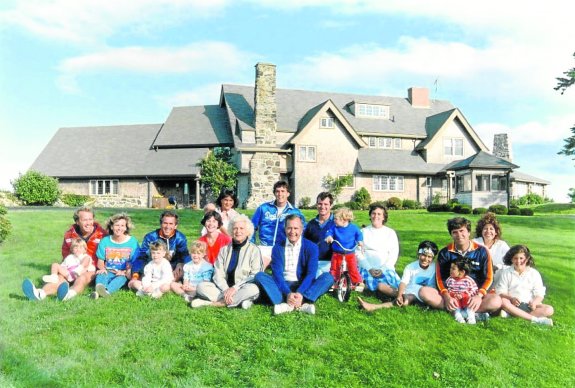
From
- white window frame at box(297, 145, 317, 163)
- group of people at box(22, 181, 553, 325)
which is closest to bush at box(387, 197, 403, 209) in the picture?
white window frame at box(297, 145, 317, 163)

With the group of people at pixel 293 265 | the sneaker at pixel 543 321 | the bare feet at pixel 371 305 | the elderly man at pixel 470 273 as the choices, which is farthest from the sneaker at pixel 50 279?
the sneaker at pixel 543 321

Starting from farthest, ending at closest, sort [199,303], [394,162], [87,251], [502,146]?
1. [502,146]
2. [394,162]
3. [87,251]
4. [199,303]

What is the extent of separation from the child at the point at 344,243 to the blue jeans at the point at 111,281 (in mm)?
2983

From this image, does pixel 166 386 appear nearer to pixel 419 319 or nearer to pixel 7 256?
pixel 419 319

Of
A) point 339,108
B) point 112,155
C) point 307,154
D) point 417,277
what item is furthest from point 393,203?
point 417,277

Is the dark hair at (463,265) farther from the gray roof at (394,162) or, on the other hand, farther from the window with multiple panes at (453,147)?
the window with multiple panes at (453,147)

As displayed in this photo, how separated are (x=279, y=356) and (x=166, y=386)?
1.16 metres

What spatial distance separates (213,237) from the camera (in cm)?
781

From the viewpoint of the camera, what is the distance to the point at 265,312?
253 inches

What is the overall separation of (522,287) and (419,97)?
32487 millimetres

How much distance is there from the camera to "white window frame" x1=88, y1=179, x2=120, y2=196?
3219 centimetres

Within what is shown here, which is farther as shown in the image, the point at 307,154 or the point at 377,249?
the point at 307,154

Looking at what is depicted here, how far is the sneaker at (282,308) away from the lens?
20.7 ft

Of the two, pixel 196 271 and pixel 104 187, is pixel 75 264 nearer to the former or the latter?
pixel 196 271
